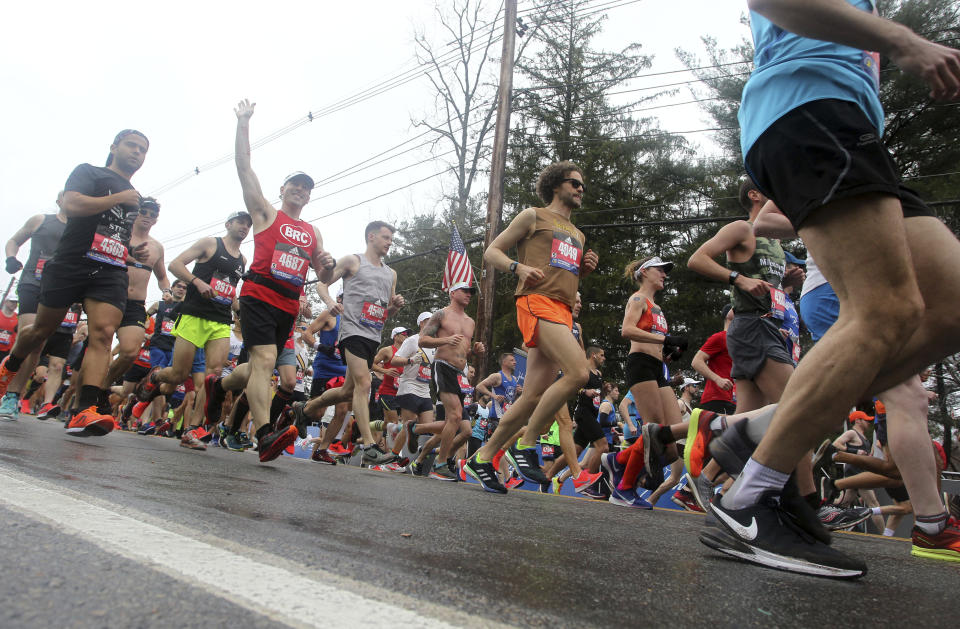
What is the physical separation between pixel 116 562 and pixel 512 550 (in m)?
1.04

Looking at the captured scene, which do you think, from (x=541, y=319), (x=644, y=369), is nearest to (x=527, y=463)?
(x=541, y=319)

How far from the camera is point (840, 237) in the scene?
6.26ft

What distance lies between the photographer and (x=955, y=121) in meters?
16.3

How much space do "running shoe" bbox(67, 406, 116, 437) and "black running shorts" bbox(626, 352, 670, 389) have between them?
12.7ft

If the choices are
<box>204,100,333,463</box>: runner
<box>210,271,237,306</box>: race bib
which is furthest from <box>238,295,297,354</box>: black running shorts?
<box>210,271,237,306</box>: race bib

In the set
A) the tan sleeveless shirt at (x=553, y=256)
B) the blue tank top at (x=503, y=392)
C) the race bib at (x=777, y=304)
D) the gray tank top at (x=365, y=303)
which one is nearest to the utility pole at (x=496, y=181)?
the blue tank top at (x=503, y=392)

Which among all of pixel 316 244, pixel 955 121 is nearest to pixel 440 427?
pixel 316 244

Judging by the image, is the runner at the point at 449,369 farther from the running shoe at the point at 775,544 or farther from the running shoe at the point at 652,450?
the running shoe at the point at 775,544

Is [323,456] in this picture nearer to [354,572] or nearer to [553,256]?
[553,256]

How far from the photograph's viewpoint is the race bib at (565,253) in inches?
203

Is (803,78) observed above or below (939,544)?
above

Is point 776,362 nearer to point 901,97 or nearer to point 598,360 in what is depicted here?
point 598,360

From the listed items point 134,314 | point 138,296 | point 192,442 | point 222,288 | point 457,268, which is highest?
point 457,268

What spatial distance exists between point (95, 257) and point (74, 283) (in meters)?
0.24
